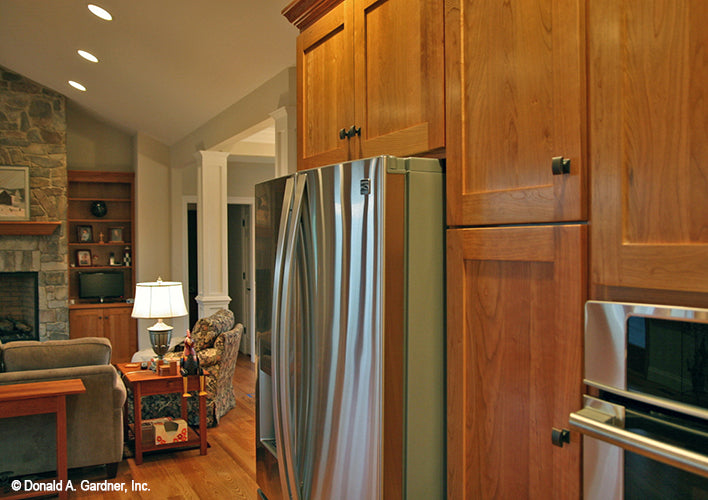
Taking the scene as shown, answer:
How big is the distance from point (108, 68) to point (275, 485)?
4.85 metres

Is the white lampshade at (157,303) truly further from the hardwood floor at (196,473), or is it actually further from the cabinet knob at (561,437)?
the cabinet knob at (561,437)

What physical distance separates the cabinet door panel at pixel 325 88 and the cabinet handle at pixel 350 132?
1 cm

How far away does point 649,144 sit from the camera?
98 centimetres

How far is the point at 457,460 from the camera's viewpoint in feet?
4.72

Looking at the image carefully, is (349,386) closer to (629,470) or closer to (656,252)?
(629,470)

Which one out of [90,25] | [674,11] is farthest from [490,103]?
[90,25]

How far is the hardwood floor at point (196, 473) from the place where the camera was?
11.5 ft

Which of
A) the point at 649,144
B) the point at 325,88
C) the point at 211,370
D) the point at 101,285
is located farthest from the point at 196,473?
the point at 101,285

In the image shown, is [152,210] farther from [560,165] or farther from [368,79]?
[560,165]

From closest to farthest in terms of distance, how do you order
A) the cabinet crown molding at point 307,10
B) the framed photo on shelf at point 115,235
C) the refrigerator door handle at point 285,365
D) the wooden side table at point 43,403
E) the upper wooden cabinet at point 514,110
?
the upper wooden cabinet at point 514,110 < the refrigerator door handle at point 285,365 < the cabinet crown molding at point 307,10 < the wooden side table at point 43,403 < the framed photo on shelf at point 115,235

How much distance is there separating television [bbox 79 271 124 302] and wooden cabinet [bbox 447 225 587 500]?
7.38m

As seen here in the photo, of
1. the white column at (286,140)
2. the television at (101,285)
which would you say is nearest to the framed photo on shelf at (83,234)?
the television at (101,285)

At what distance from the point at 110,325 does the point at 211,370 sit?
3650 mm

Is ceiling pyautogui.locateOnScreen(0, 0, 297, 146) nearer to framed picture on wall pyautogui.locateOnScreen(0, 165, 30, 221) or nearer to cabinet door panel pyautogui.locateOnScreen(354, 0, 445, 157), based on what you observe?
framed picture on wall pyautogui.locateOnScreen(0, 165, 30, 221)
